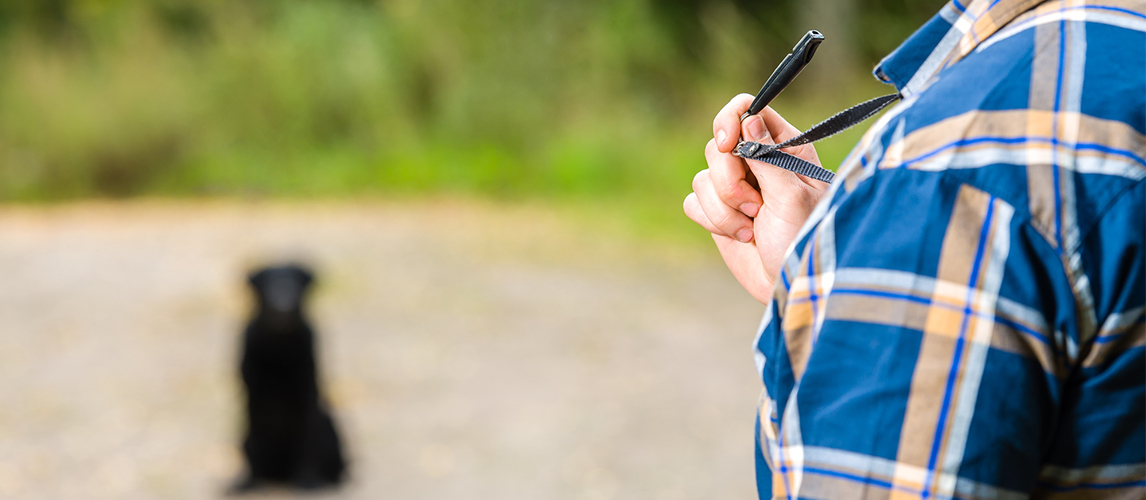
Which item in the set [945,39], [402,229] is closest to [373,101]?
[402,229]

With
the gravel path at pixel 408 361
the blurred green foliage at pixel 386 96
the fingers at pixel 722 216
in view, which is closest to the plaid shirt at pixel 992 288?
the fingers at pixel 722 216

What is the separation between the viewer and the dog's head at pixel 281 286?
3.92m

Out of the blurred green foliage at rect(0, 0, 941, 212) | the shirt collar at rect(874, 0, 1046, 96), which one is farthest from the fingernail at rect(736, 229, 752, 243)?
the blurred green foliage at rect(0, 0, 941, 212)

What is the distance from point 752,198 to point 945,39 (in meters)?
0.28

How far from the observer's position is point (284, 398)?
156 inches

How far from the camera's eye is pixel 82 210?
10.2 meters

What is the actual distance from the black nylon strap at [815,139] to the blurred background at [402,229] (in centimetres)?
325

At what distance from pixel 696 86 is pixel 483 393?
768 cm

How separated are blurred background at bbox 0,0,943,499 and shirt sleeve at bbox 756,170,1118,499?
3416mm

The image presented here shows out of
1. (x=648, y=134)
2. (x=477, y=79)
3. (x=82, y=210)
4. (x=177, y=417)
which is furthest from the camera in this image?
(x=477, y=79)

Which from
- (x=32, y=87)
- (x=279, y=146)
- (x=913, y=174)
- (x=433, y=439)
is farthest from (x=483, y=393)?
(x=32, y=87)

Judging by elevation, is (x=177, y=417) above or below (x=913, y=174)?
below

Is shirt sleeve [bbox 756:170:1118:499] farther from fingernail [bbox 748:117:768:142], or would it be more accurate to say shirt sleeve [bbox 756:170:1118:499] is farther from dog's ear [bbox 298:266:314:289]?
dog's ear [bbox 298:266:314:289]

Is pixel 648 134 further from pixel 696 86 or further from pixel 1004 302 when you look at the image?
pixel 1004 302
